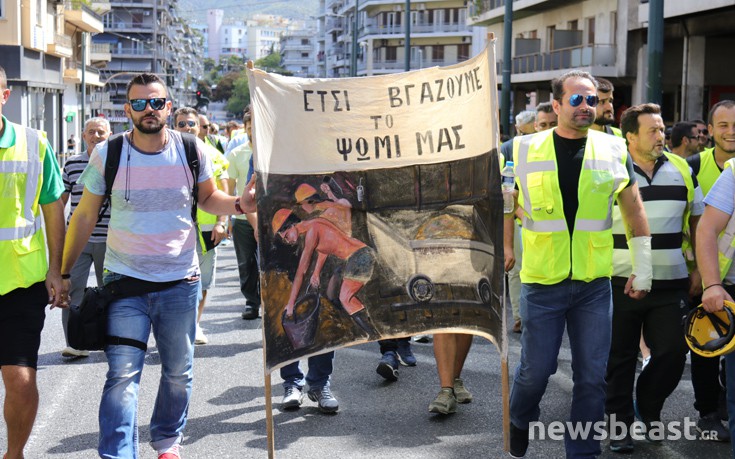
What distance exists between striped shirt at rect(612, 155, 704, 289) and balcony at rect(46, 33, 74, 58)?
154 feet

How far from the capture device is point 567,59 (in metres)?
Result: 37.5

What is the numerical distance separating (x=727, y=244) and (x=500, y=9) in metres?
42.2

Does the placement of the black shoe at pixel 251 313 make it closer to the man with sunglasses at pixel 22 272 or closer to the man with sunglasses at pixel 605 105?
the man with sunglasses at pixel 605 105

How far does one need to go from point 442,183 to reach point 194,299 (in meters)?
1.42

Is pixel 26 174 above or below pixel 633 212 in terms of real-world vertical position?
above

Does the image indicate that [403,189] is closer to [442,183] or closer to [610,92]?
[442,183]

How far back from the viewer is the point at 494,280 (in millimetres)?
5734

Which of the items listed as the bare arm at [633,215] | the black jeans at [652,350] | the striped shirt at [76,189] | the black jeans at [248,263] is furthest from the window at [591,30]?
the bare arm at [633,215]

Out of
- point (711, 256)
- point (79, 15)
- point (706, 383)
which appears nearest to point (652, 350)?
point (706, 383)

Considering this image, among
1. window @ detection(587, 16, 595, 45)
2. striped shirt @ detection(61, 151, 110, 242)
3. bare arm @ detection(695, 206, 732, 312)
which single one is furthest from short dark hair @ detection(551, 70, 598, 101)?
window @ detection(587, 16, 595, 45)

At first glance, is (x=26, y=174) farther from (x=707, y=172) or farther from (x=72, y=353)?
(x=707, y=172)

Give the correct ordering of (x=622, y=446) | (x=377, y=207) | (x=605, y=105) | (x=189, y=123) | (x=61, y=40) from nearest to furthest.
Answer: (x=377, y=207), (x=622, y=446), (x=605, y=105), (x=189, y=123), (x=61, y=40)

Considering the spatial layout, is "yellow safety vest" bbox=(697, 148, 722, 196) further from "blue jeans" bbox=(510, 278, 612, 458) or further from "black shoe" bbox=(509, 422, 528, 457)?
"black shoe" bbox=(509, 422, 528, 457)

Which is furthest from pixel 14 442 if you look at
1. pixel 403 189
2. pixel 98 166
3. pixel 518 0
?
pixel 518 0
